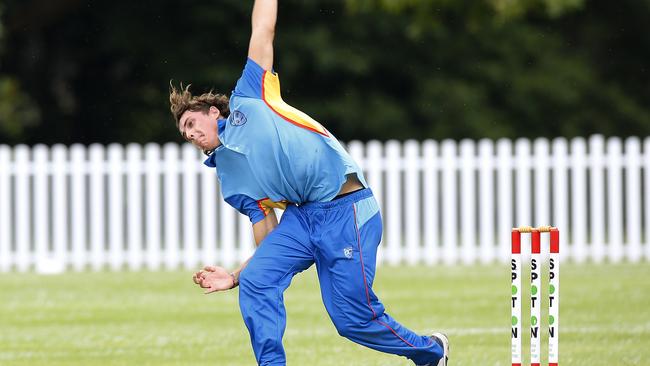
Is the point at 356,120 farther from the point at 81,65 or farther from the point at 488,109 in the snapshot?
the point at 81,65

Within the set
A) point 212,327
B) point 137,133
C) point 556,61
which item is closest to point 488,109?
point 556,61

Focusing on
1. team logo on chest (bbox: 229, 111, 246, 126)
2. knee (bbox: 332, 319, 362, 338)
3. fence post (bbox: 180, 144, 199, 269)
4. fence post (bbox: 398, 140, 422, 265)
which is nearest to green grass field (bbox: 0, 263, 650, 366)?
fence post (bbox: 398, 140, 422, 265)

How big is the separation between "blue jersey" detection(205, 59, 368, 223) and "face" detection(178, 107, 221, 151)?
0.14 feet

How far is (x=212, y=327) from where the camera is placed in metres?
10.2

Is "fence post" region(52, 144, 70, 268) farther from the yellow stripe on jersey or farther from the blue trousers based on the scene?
the blue trousers

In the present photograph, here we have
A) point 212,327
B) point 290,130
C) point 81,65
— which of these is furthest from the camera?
point 81,65

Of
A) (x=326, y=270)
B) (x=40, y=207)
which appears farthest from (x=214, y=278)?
(x=40, y=207)

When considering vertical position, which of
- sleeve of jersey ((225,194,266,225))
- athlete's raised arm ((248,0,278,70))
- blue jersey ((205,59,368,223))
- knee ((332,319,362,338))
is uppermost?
athlete's raised arm ((248,0,278,70))

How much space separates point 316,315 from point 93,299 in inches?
94.2

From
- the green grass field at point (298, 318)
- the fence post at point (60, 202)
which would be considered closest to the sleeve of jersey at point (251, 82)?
the green grass field at point (298, 318)

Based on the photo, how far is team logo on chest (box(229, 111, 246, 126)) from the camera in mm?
6539

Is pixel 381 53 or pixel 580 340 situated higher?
pixel 381 53

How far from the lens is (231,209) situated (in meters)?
15.5

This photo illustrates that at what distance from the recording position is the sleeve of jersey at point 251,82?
653 centimetres
